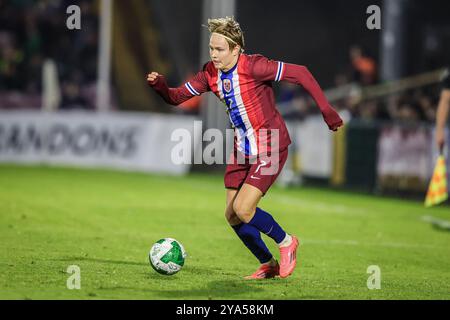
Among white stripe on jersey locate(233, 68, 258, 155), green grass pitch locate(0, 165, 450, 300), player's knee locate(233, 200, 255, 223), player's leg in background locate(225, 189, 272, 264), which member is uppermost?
white stripe on jersey locate(233, 68, 258, 155)

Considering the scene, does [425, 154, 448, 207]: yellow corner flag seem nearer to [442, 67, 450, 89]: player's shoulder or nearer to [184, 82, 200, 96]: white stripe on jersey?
[442, 67, 450, 89]: player's shoulder

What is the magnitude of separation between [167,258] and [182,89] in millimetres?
1530

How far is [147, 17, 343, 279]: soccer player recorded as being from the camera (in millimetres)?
8203

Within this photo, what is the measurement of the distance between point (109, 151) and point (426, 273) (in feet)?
45.5

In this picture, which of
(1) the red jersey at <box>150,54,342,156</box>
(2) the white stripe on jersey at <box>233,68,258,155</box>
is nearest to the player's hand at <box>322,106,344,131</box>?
(1) the red jersey at <box>150,54,342,156</box>

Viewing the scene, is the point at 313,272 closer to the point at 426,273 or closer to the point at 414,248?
the point at 426,273

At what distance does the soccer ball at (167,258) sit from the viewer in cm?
826

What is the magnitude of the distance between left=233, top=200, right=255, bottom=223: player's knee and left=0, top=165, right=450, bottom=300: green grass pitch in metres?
0.55

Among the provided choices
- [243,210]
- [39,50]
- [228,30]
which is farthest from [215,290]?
[39,50]

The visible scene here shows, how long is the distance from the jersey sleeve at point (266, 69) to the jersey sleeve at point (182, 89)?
20.3 inches

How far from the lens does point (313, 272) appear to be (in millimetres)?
9070

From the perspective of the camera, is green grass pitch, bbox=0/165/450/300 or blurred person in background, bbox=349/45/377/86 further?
blurred person in background, bbox=349/45/377/86

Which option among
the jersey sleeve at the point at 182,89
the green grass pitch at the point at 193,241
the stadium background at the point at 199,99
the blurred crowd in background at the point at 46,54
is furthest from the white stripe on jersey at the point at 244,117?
the blurred crowd in background at the point at 46,54
